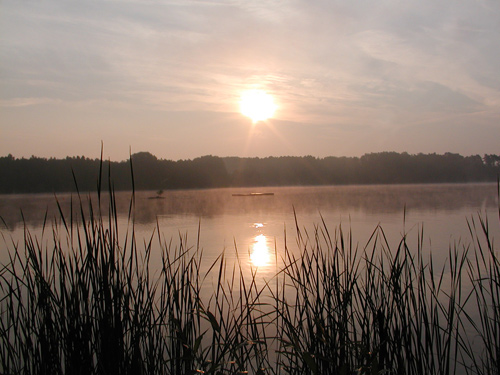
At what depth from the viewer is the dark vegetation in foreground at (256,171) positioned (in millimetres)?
40438

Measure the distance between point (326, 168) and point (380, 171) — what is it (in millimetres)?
8624

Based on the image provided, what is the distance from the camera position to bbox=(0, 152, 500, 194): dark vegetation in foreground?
4044 centimetres

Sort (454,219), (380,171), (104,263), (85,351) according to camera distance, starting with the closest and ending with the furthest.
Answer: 1. (104,263)
2. (85,351)
3. (454,219)
4. (380,171)

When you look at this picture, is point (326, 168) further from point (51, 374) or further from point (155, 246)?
point (51, 374)

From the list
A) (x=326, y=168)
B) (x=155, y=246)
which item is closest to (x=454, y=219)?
(x=155, y=246)

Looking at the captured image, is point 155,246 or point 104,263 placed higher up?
point 104,263

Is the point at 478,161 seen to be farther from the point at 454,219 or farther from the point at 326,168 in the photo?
the point at 454,219

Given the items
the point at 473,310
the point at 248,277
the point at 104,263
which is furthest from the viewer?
the point at 248,277

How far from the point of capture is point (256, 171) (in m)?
64.5

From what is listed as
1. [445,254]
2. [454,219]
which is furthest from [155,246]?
[454,219]

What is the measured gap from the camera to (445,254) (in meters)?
6.35

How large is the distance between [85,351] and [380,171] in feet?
199

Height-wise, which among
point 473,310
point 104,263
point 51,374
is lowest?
point 473,310

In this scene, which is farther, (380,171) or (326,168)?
(326,168)
